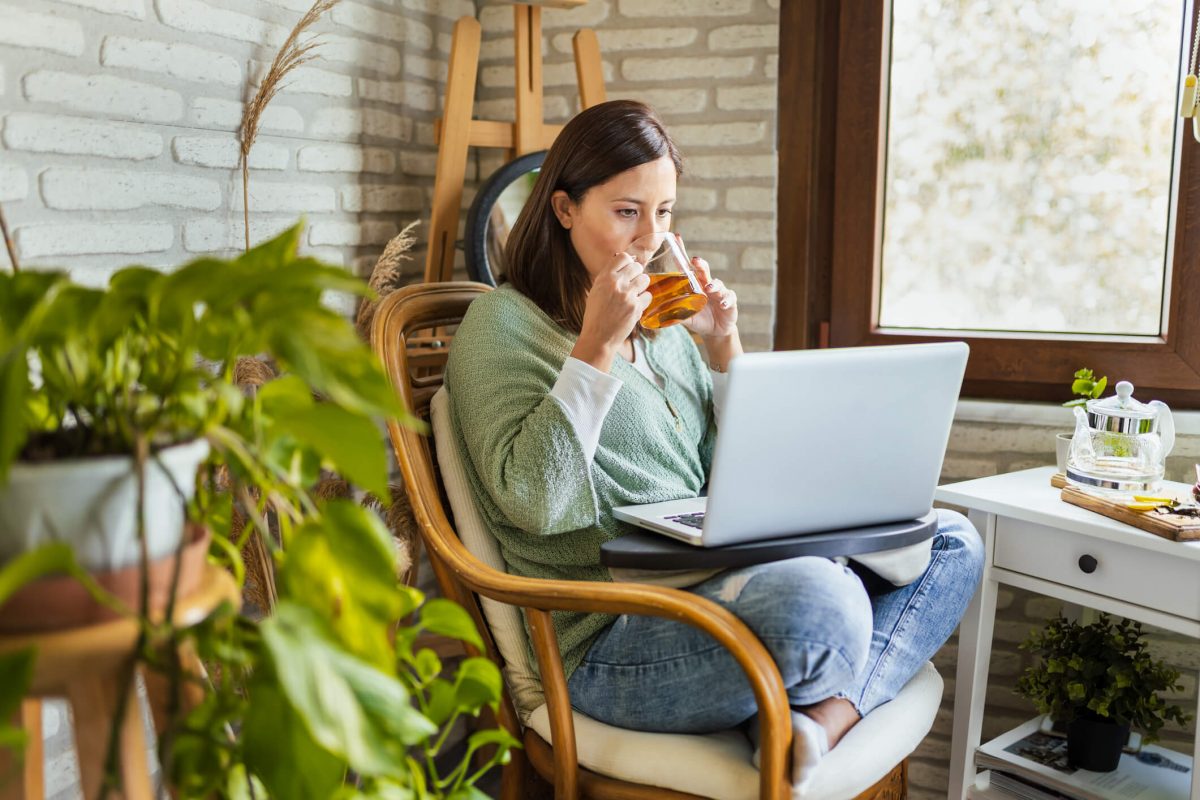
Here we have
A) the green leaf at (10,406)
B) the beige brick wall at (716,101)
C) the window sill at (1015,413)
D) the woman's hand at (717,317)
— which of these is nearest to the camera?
the green leaf at (10,406)

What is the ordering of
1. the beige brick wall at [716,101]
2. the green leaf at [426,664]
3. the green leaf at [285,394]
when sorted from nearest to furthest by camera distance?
the green leaf at [285,394], the green leaf at [426,664], the beige brick wall at [716,101]

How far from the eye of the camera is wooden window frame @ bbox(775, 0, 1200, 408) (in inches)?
82.8

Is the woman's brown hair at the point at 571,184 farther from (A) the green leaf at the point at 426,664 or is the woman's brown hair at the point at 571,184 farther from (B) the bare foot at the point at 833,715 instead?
(A) the green leaf at the point at 426,664

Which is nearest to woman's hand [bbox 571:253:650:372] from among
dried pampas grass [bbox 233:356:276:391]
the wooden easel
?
dried pampas grass [bbox 233:356:276:391]

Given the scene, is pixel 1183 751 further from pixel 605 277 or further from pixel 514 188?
pixel 514 188

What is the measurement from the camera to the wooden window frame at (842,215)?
2104 mm

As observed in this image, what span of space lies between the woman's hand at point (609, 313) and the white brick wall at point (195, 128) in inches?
23.4

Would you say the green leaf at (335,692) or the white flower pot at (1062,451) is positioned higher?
the green leaf at (335,692)

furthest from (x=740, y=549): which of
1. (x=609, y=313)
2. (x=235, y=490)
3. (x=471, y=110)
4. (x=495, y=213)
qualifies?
(x=471, y=110)

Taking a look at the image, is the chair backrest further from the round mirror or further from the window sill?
the window sill

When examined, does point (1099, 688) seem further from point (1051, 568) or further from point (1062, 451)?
point (1062, 451)

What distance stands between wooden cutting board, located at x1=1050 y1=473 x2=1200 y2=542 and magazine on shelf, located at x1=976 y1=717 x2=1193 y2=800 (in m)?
0.45

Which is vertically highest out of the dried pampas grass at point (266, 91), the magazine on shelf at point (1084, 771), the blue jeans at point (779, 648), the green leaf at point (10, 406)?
the dried pampas grass at point (266, 91)

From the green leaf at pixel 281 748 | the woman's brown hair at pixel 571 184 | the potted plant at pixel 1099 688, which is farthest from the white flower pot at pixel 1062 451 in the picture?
the green leaf at pixel 281 748
